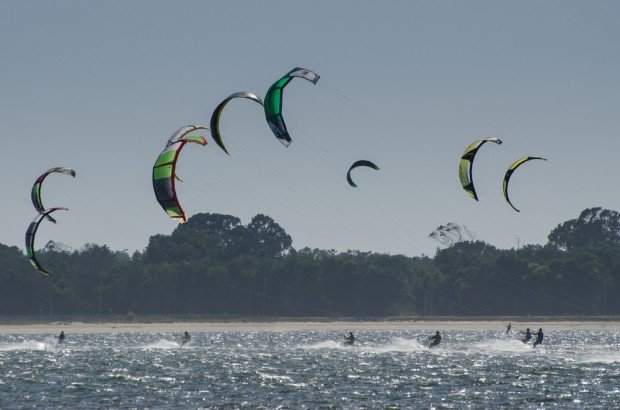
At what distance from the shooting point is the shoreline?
113m

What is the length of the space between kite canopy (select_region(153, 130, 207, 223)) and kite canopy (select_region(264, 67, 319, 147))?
2423mm

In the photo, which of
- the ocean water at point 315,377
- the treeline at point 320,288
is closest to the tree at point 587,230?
the treeline at point 320,288

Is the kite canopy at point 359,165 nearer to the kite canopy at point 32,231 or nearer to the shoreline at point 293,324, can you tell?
the kite canopy at point 32,231

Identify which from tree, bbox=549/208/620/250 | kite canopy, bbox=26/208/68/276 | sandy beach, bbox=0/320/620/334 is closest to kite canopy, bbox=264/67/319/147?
kite canopy, bbox=26/208/68/276

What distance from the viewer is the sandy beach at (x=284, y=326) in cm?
11288

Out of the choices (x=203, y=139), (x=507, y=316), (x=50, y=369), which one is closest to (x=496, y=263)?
(x=507, y=316)

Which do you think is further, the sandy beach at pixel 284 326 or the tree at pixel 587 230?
the tree at pixel 587 230

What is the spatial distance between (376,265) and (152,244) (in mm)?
29456

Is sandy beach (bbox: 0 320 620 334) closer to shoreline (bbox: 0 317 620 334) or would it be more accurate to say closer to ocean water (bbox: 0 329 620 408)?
shoreline (bbox: 0 317 620 334)

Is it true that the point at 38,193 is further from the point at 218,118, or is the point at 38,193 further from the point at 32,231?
the point at 218,118

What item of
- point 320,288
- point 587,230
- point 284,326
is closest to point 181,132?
point 284,326

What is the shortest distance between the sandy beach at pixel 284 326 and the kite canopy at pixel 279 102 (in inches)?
2828

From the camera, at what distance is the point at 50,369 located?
171 ft

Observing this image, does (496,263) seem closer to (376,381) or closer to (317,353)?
(317,353)
